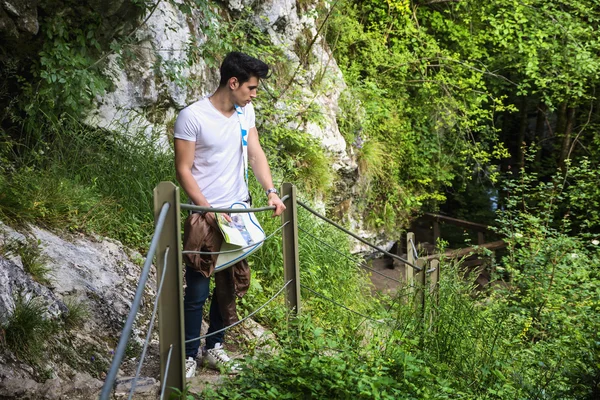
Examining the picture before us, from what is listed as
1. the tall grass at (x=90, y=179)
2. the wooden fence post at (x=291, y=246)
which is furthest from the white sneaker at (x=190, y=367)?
the tall grass at (x=90, y=179)

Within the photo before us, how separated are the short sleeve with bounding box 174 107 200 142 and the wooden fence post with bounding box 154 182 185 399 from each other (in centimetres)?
83

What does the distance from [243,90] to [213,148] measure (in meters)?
0.34

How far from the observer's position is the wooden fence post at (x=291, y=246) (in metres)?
3.79

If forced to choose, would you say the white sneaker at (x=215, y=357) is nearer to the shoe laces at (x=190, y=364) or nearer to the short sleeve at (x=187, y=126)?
the shoe laces at (x=190, y=364)

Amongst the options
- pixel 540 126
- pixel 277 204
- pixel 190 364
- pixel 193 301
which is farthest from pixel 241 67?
pixel 540 126

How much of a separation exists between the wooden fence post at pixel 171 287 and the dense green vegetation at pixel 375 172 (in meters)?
0.24

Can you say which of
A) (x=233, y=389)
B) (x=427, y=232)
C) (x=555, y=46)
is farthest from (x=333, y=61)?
(x=233, y=389)

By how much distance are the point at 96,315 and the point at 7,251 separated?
649mm

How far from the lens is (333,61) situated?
952 cm

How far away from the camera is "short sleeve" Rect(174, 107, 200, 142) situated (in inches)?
136

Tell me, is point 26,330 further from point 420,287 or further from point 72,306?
point 420,287

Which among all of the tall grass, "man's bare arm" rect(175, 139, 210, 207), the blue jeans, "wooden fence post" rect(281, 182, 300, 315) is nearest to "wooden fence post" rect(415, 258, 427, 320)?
"wooden fence post" rect(281, 182, 300, 315)

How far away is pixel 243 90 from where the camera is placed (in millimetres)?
3584

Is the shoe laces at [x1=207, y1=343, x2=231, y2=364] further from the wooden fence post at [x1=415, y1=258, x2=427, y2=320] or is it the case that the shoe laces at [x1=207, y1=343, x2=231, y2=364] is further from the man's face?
the man's face
